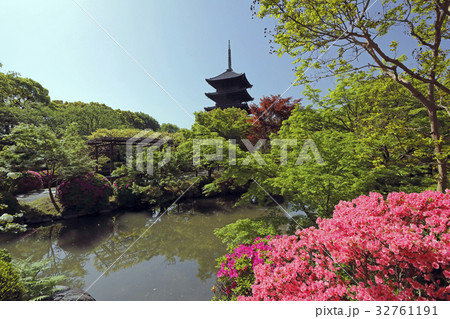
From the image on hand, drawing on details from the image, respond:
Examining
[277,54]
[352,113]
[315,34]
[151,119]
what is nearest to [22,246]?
[277,54]

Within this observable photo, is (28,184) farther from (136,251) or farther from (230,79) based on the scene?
(230,79)

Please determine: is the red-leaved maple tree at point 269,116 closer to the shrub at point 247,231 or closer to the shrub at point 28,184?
the shrub at point 247,231

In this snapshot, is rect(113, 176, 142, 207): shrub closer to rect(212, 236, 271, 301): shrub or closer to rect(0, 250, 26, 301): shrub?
rect(0, 250, 26, 301): shrub

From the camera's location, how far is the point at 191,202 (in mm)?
11211

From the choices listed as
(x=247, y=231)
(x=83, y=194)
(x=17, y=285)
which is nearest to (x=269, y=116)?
(x=247, y=231)

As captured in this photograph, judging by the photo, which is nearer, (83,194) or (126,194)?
(83,194)

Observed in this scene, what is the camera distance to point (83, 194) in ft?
28.4

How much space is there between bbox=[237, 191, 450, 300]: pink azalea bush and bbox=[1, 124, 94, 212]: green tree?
372 inches

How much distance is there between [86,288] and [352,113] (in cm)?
853

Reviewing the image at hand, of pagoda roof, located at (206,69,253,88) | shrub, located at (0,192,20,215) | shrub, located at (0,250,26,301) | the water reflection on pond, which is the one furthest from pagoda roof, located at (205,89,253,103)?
shrub, located at (0,250,26,301)

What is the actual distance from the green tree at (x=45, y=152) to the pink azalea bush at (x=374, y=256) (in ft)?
31.0

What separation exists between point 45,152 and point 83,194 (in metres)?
2.23

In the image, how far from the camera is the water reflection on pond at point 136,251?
173 inches

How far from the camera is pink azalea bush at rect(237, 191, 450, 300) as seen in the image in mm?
1611
